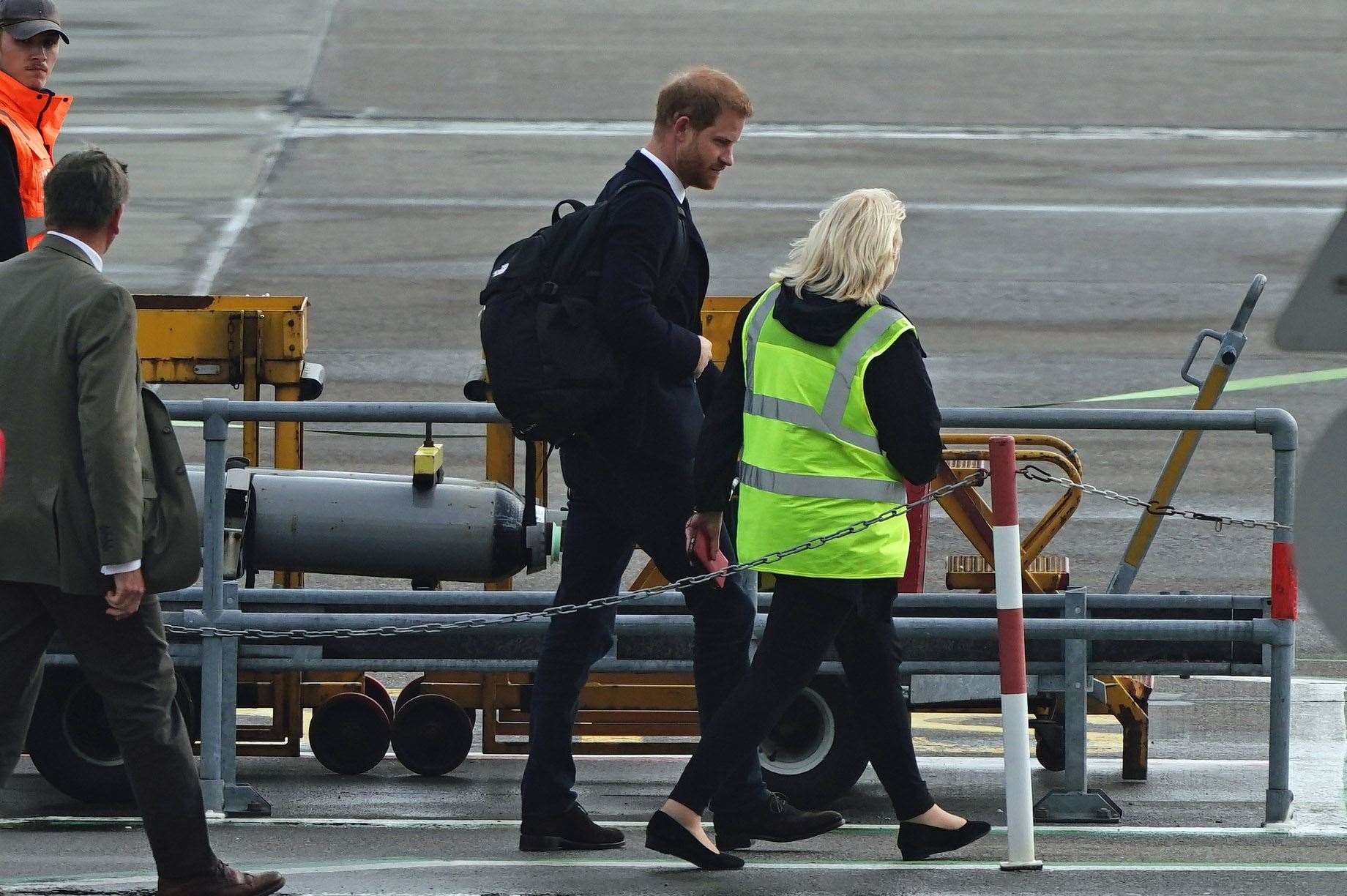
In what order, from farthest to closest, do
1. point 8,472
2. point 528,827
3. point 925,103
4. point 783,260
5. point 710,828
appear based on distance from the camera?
point 925,103
point 783,260
point 710,828
point 528,827
point 8,472

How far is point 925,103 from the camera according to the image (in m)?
25.9

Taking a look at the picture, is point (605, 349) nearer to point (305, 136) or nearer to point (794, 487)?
point (794, 487)

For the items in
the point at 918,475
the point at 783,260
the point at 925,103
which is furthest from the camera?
the point at 925,103

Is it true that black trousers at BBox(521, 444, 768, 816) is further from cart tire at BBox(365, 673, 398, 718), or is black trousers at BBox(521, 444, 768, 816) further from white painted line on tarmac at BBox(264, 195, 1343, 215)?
white painted line on tarmac at BBox(264, 195, 1343, 215)

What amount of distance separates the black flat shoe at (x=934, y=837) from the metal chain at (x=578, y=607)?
0.79m

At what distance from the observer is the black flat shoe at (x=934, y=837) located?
536cm

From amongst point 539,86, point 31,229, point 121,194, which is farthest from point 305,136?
point 121,194

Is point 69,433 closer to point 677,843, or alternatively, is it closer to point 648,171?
point 648,171

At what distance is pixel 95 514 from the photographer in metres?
4.73

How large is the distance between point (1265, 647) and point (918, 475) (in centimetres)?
158

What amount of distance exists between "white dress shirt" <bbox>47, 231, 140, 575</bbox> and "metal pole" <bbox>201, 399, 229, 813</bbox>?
40.6 inches

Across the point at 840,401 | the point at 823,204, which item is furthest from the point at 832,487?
the point at 823,204

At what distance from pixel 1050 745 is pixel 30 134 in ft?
12.2

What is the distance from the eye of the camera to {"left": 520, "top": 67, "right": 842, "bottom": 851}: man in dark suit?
17.6ft
